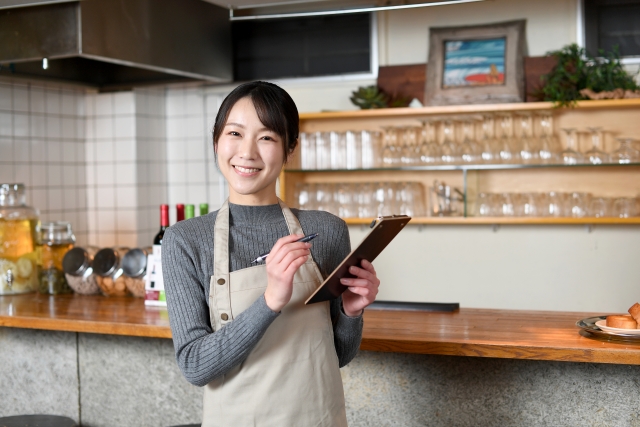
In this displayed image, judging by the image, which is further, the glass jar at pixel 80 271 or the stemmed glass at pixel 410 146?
the stemmed glass at pixel 410 146

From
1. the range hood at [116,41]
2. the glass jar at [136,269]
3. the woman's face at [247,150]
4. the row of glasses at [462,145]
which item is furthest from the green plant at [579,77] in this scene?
the woman's face at [247,150]

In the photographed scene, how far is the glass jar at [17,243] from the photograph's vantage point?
11.0 feet

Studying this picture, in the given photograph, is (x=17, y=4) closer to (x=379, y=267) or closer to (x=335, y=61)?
(x=335, y=61)

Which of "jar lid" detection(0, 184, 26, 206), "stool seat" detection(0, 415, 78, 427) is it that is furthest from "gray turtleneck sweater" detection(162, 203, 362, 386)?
"jar lid" detection(0, 184, 26, 206)

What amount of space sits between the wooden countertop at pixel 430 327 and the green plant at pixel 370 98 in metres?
2.00

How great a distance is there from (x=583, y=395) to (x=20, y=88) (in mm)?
3753

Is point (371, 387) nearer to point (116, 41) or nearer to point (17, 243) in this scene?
point (17, 243)

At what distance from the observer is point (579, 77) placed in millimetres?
4195

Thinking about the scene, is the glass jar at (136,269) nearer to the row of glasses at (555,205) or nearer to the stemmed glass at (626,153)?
the row of glasses at (555,205)

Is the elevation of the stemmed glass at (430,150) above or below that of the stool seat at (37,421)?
above

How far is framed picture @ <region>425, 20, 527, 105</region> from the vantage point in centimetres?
437

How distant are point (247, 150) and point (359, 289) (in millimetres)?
399

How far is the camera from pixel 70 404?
2949 millimetres

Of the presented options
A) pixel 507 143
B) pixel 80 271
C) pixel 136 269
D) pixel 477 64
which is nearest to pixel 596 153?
pixel 507 143
